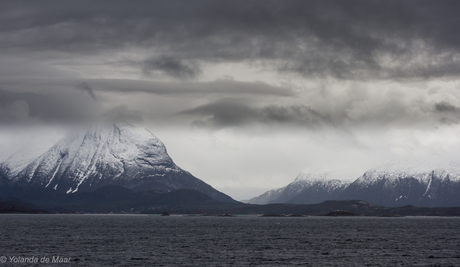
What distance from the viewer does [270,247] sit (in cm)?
17950

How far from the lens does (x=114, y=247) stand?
174750mm

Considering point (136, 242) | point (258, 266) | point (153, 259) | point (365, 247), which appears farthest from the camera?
point (136, 242)

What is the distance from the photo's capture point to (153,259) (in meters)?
144

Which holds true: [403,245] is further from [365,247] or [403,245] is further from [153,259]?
[153,259]

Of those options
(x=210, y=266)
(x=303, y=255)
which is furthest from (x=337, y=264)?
(x=210, y=266)

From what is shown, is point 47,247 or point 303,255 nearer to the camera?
point 303,255

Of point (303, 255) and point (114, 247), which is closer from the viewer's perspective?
point (303, 255)

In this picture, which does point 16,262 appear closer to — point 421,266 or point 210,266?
point 210,266

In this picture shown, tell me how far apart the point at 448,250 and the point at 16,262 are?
13104cm

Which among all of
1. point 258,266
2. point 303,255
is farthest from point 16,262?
point 303,255

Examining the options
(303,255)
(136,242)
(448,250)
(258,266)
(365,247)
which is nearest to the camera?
(258,266)

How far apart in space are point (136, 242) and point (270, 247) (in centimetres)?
5220

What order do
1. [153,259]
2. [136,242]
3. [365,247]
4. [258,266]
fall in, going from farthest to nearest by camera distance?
[136,242] < [365,247] < [153,259] < [258,266]

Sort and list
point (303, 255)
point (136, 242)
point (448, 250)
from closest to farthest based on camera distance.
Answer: point (303, 255), point (448, 250), point (136, 242)
